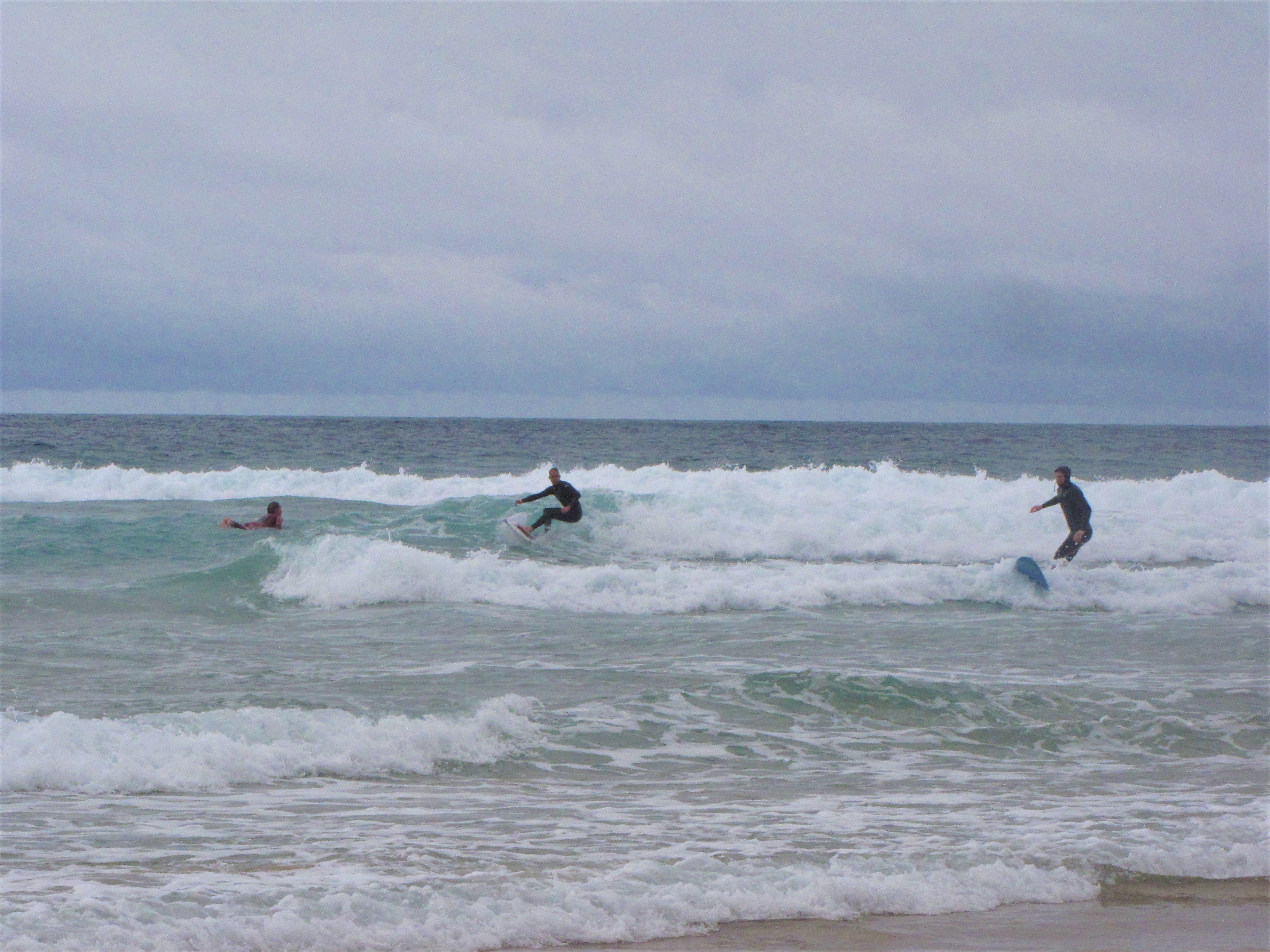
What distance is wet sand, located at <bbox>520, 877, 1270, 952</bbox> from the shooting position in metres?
4.53

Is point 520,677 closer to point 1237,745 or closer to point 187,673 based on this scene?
point 187,673

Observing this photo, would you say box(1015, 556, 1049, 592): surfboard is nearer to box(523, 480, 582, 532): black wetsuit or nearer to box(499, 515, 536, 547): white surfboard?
box(523, 480, 582, 532): black wetsuit

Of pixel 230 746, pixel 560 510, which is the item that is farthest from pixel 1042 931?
pixel 560 510

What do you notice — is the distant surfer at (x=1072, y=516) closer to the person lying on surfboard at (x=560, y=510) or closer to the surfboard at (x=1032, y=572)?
the surfboard at (x=1032, y=572)

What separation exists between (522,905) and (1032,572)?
37.0 feet

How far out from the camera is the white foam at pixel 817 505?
20562 mm

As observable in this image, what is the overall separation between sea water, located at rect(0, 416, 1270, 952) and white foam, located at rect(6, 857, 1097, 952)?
0.7 inches

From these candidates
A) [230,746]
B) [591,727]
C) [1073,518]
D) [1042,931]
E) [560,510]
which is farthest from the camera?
[560,510]

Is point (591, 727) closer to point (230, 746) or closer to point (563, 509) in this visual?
point (230, 746)

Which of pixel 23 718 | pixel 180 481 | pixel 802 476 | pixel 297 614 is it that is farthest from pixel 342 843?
pixel 180 481

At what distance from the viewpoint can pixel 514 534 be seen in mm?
18562

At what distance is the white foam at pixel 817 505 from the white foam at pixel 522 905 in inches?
569

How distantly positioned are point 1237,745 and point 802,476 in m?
18.3

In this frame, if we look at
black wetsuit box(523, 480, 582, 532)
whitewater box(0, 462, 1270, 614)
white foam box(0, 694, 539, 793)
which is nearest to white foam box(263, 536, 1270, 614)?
whitewater box(0, 462, 1270, 614)
